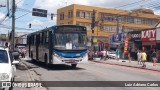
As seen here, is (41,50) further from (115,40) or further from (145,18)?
(145,18)

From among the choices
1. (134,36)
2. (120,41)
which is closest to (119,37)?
(120,41)

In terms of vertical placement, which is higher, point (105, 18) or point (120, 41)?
point (105, 18)

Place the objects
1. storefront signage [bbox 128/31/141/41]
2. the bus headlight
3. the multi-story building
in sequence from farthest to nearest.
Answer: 1. the multi-story building
2. storefront signage [bbox 128/31/141/41]
3. the bus headlight

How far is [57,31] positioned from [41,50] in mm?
4637

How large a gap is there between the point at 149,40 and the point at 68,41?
2351 centimetres

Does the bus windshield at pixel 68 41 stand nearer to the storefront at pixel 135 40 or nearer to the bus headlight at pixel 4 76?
the bus headlight at pixel 4 76

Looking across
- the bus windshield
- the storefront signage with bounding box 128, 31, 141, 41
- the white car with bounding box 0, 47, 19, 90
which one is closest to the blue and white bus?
the bus windshield

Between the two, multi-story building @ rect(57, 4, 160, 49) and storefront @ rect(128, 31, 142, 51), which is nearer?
storefront @ rect(128, 31, 142, 51)

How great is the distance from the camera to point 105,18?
99.3m

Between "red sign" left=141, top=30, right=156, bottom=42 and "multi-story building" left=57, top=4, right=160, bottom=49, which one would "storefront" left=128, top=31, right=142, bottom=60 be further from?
"multi-story building" left=57, top=4, right=160, bottom=49

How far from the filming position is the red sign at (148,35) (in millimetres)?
44969

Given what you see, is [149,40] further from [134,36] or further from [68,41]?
[68,41]

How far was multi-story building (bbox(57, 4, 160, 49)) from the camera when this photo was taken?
93688 millimetres

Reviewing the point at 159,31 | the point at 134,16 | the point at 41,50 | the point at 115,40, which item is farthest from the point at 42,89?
the point at 134,16
